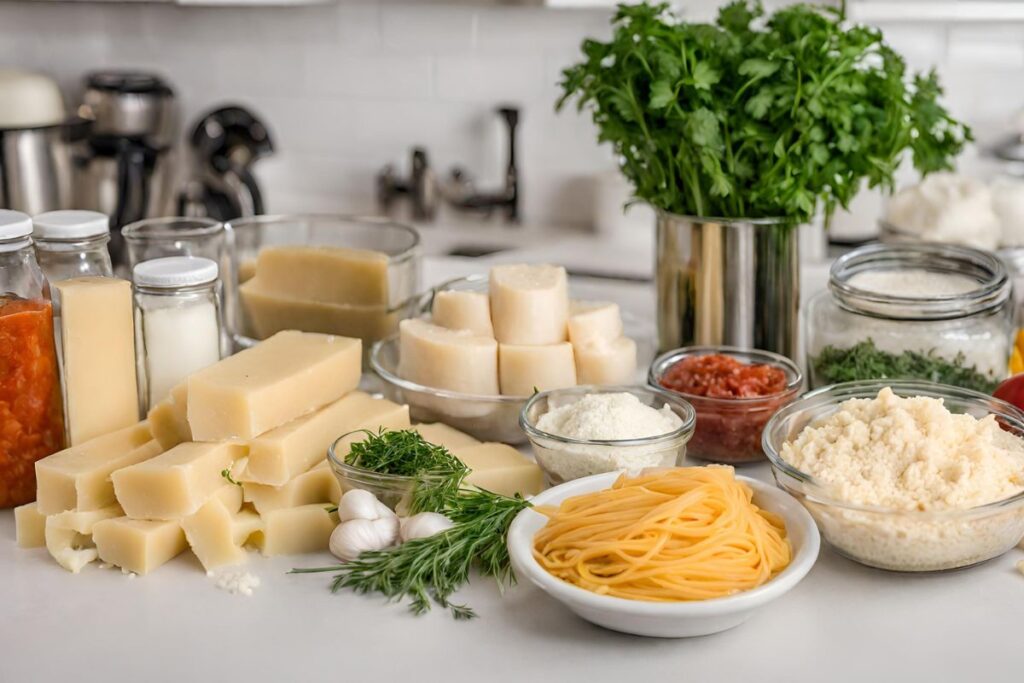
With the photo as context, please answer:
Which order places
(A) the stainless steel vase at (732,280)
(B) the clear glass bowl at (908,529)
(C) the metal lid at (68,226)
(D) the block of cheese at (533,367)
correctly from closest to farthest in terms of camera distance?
(B) the clear glass bowl at (908,529), (C) the metal lid at (68,226), (D) the block of cheese at (533,367), (A) the stainless steel vase at (732,280)

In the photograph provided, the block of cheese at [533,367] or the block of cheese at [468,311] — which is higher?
the block of cheese at [468,311]

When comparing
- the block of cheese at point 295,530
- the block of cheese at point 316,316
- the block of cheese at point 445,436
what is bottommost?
the block of cheese at point 295,530

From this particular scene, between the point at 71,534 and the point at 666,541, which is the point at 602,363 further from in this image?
the point at 71,534

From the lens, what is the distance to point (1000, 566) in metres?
1.21

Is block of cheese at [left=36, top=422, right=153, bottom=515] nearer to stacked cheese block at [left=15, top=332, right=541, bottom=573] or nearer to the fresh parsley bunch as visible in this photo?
stacked cheese block at [left=15, top=332, right=541, bottom=573]

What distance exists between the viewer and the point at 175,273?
4.53 feet

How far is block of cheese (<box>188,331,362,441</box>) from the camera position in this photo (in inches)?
49.2

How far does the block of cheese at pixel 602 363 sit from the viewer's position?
151cm

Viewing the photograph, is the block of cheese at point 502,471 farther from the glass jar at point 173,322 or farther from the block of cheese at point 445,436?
the glass jar at point 173,322

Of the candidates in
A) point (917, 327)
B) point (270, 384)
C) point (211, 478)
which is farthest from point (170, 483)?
point (917, 327)

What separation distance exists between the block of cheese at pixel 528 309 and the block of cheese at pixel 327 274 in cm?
21

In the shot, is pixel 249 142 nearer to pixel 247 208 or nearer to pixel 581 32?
pixel 247 208

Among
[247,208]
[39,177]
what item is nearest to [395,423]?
[247,208]

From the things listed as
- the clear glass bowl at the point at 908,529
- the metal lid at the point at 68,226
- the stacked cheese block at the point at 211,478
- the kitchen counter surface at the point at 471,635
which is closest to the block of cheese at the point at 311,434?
the stacked cheese block at the point at 211,478
